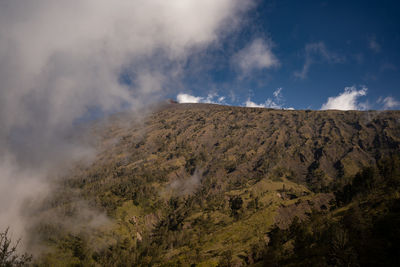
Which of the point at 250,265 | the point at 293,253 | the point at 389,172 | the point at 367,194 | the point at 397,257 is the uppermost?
the point at 389,172

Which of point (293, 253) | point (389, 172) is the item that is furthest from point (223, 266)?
point (389, 172)

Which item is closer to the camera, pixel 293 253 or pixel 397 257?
pixel 397 257

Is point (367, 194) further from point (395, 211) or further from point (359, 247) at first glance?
point (359, 247)

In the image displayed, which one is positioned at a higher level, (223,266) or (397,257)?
(397,257)

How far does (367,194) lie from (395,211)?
252ft

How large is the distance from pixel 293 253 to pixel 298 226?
4839 cm

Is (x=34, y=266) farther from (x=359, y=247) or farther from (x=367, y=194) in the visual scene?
(x=367, y=194)

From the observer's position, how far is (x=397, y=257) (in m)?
79.3

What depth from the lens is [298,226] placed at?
179875mm

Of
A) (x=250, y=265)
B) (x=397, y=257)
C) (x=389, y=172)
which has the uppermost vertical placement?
(x=389, y=172)

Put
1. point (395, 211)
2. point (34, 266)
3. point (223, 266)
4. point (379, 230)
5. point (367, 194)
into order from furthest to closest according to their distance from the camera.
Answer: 1. point (34, 266)
2. point (367, 194)
3. point (223, 266)
4. point (395, 211)
5. point (379, 230)

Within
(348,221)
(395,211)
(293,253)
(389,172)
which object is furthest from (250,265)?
(389,172)

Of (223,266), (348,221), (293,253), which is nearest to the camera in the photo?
(348,221)

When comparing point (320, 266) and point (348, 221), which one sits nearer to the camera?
point (320, 266)
